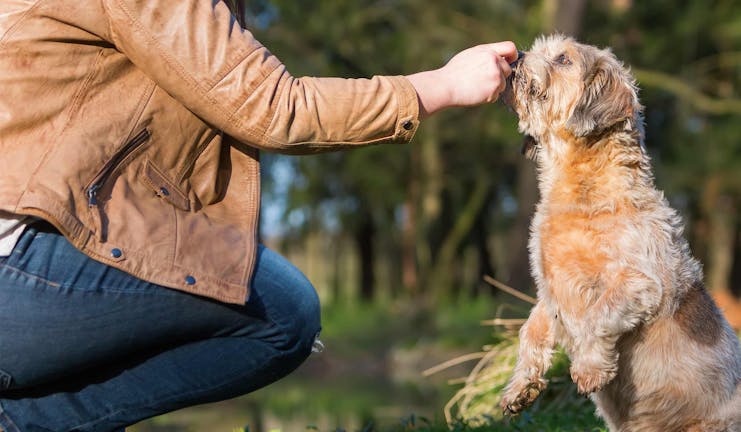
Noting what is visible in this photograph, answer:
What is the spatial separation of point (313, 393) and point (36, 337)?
33.6 ft

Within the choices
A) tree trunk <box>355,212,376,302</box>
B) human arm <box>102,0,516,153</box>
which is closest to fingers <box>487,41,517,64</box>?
human arm <box>102,0,516,153</box>

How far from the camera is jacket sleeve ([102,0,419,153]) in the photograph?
313 cm

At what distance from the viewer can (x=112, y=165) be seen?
3199 mm

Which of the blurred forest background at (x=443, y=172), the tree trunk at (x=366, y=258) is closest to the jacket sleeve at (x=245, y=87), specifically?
the blurred forest background at (x=443, y=172)

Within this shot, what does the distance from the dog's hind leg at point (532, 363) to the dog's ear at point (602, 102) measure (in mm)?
857

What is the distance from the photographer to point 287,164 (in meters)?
22.9

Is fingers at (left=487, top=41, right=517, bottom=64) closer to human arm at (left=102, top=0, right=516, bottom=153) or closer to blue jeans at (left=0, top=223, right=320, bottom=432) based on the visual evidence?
human arm at (left=102, top=0, right=516, bottom=153)

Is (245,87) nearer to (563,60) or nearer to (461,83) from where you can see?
(461,83)

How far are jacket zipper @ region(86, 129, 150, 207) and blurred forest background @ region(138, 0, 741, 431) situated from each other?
22.1 feet

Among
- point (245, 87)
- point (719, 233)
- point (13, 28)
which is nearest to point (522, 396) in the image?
point (245, 87)

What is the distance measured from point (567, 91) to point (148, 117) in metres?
1.96

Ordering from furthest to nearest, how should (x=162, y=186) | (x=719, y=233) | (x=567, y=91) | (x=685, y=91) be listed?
(x=719, y=233) → (x=685, y=91) → (x=567, y=91) → (x=162, y=186)

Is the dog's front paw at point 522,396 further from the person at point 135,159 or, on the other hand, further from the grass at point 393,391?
the person at point 135,159

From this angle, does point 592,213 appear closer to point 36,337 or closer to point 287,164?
point 36,337
